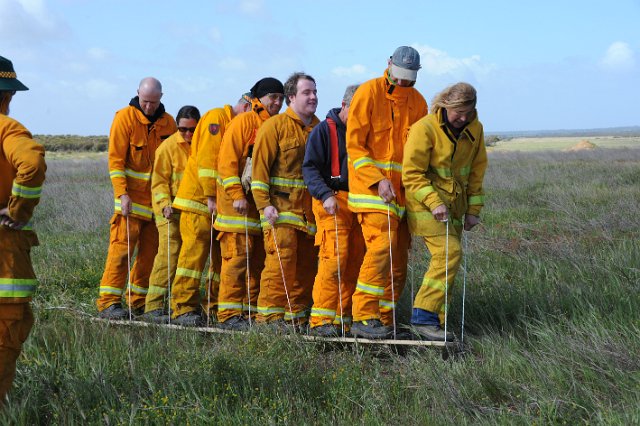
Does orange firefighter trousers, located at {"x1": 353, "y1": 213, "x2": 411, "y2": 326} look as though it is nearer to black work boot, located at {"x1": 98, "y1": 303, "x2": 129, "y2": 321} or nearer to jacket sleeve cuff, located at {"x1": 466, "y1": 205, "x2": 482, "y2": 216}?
jacket sleeve cuff, located at {"x1": 466, "y1": 205, "x2": 482, "y2": 216}

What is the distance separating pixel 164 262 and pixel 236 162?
133 cm

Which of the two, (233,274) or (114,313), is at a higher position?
(233,274)

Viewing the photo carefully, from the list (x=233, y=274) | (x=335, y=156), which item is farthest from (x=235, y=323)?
(x=335, y=156)

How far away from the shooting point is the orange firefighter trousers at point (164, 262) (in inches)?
302

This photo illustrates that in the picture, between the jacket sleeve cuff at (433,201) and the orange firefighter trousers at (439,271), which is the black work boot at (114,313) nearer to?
the orange firefighter trousers at (439,271)

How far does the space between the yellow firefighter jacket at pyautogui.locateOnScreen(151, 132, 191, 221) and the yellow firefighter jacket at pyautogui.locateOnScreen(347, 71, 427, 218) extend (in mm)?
2110

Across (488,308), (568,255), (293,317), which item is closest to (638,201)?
(568,255)

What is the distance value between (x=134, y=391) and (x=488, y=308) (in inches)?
123

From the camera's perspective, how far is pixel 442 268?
19.5 feet

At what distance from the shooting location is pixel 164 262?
7.73 m

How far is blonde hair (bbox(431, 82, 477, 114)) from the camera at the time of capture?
584 centimetres

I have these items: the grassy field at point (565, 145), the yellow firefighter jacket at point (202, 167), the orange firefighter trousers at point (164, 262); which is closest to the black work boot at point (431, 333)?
the yellow firefighter jacket at point (202, 167)

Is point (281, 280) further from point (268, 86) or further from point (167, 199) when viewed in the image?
point (268, 86)

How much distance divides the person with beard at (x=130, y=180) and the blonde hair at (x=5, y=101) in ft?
10.1
